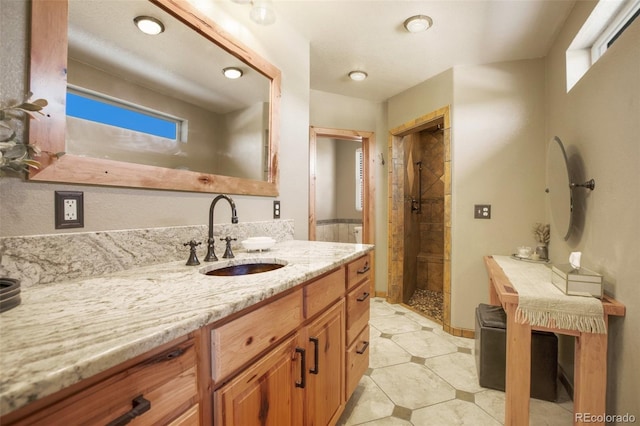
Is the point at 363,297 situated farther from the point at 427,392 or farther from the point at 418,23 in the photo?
the point at 418,23

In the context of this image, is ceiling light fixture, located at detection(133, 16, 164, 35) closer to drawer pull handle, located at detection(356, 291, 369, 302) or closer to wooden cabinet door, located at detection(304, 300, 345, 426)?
wooden cabinet door, located at detection(304, 300, 345, 426)

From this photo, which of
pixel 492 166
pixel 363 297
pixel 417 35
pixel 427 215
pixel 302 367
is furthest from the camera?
pixel 427 215

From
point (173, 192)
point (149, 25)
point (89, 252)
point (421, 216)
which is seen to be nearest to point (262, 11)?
point (149, 25)

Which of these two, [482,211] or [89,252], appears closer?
[89,252]

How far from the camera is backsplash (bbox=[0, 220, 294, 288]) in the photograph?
2.60 feet

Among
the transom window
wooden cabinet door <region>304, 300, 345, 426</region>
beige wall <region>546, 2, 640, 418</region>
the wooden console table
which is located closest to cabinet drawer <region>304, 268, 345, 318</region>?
wooden cabinet door <region>304, 300, 345, 426</region>

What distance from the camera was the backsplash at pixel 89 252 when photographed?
2.60 feet

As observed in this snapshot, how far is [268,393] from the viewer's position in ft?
2.88

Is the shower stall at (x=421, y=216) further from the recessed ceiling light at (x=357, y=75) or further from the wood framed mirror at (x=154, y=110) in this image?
the wood framed mirror at (x=154, y=110)

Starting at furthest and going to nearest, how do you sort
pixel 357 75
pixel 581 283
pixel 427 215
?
Result: pixel 427 215, pixel 357 75, pixel 581 283

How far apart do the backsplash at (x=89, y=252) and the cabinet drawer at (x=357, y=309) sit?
31.1 inches

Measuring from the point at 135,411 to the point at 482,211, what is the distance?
2.68 metres

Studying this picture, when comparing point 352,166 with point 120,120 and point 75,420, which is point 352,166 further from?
point 75,420

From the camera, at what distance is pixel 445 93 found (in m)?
2.66
